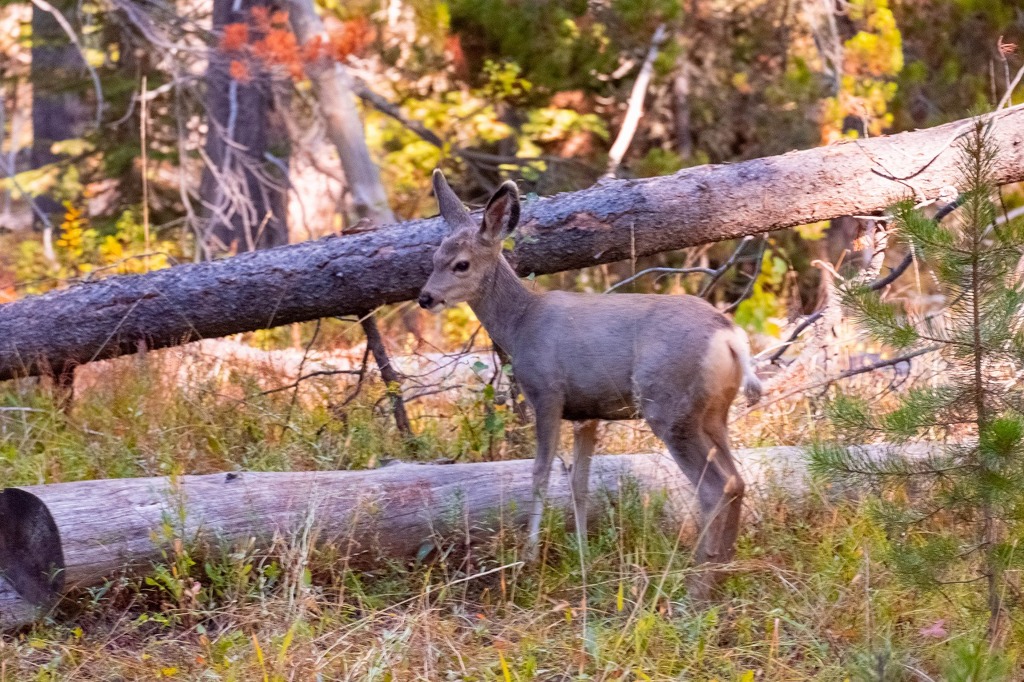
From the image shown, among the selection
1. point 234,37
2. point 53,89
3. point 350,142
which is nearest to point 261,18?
point 234,37

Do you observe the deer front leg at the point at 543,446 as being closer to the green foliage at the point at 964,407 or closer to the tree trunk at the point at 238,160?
the green foliage at the point at 964,407

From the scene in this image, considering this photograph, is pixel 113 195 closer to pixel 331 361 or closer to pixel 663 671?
pixel 331 361

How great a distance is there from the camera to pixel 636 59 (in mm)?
12656

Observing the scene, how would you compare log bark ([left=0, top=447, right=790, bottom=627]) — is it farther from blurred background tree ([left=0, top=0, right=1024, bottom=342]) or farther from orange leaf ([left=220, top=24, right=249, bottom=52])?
blurred background tree ([left=0, top=0, right=1024, bottom=342])

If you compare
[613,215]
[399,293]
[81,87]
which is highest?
[81,87]

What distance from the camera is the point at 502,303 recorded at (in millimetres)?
5719

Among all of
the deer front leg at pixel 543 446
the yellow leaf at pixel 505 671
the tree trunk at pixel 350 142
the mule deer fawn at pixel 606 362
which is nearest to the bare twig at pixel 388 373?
the mule deer fawn at pixel 606 362

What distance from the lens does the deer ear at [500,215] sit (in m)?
5.53

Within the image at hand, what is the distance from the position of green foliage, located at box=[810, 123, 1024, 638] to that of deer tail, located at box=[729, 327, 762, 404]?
824 mm

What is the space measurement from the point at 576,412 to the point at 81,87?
930cm

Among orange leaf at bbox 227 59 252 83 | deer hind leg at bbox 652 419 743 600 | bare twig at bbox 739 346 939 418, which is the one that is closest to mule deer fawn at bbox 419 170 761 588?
deer hind leg at bbox 652 419 743 600

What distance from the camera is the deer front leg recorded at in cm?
532

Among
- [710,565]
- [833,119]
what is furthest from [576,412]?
Result: [833,119]

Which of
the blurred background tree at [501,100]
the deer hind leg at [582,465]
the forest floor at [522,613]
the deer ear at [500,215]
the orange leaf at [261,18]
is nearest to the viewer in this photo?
the forest floor at [522,613]
